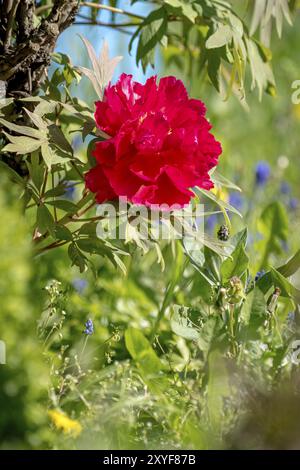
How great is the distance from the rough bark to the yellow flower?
0.65m

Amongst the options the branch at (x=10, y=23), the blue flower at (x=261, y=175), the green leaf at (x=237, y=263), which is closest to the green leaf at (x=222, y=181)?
the green leaf at (x=237, y=263)

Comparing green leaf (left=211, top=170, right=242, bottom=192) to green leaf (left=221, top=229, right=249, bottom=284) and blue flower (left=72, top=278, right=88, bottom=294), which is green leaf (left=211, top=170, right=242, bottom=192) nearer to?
green leaf (left=221, top=229, right=249, bottom=284)

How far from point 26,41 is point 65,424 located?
2.38ft

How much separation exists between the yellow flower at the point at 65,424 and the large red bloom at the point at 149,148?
376 mm

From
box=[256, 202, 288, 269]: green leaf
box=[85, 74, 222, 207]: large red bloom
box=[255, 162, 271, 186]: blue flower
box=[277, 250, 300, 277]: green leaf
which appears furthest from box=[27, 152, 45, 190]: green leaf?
box=[255, 162, 271, 186]: blue flower

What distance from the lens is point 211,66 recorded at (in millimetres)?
1736

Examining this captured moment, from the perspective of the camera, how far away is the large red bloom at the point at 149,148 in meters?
1.41

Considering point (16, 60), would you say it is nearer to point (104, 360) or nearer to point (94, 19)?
Result: point (94, 19)

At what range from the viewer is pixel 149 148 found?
1403 mm

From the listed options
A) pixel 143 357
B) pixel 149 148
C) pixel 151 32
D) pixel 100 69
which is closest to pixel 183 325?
pixel 143 357

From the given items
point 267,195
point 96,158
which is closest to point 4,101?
point 96,158

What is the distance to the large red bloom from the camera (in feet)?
4.62
